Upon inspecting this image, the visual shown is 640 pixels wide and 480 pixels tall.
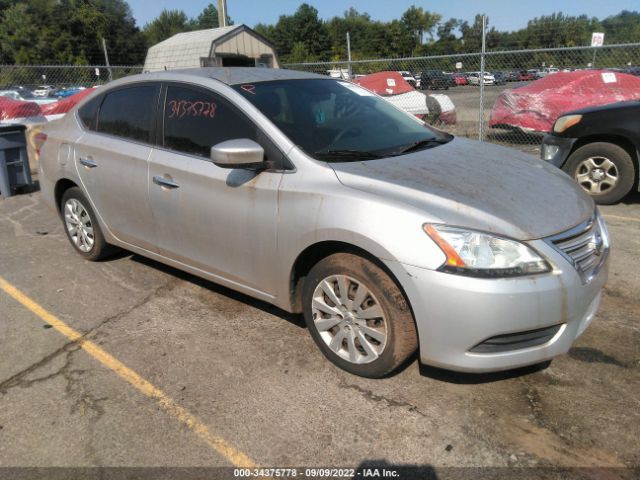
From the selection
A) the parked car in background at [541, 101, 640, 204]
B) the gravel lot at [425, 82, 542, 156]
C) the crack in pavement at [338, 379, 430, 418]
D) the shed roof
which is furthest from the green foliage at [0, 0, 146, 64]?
the crack in pavement at [338, 379, 430, 418]

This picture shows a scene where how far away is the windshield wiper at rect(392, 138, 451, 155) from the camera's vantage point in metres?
3.26

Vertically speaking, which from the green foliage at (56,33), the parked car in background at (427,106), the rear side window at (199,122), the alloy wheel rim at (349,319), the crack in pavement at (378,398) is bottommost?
the crack in pavement at (378,398)

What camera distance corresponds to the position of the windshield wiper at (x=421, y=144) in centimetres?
326

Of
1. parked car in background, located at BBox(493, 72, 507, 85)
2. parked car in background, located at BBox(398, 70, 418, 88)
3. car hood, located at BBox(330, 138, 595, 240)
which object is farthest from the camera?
parked car in background, located at BBox(398, 70, 418, 88)

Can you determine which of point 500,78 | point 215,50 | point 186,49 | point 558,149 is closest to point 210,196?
point 558,149

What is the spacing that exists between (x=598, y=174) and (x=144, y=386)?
5563mm

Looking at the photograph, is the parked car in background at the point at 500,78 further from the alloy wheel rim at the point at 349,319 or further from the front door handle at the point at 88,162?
the alloy wheel rim at the point at 349,319

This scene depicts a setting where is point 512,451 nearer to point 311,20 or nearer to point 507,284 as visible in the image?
point 507,284

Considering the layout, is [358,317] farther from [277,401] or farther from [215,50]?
[215,50]

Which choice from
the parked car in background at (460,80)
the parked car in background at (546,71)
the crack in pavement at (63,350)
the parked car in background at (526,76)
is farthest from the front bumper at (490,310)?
the parked car in background at (460,80)

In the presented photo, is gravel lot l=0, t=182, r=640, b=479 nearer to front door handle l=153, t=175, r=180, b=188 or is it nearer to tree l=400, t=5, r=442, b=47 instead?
front door handle l=153, t=175, r=180, b=188

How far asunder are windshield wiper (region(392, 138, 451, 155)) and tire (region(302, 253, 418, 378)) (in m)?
0.90

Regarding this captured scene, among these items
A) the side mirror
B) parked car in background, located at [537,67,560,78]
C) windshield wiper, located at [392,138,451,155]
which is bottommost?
windshield wiper, located at [392,138,451,155]

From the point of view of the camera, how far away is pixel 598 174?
6.09 m
